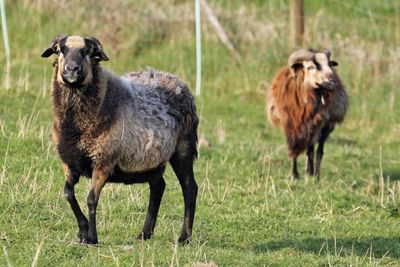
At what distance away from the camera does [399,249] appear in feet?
38.4

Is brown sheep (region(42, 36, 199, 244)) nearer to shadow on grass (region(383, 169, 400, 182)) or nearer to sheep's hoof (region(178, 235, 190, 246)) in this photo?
sheep's hoof (region(178, 235, 190, 246))

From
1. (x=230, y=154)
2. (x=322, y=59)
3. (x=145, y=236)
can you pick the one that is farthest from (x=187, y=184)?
(x=322, y=59)

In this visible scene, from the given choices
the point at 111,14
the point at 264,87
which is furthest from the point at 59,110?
the point at 111,14

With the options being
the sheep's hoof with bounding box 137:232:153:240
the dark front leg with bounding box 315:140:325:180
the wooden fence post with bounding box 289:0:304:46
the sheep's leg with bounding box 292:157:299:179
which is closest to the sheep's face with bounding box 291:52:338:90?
the dark front leg with bounding box 315:140:325:180

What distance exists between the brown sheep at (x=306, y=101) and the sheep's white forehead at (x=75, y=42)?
7752 millimetres

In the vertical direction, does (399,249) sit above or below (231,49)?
below

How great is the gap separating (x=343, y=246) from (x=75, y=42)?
3902 mm

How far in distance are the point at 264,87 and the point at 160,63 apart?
102 inches

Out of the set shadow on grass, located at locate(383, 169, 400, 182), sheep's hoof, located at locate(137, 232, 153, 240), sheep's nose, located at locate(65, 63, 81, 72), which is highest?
sheep's nose, located at locate(65, 63, 81, 72)

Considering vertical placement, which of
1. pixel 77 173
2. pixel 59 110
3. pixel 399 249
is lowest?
pixel 399 249

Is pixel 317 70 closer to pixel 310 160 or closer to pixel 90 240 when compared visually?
pixel 310 160

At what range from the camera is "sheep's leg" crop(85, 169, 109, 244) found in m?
9.99

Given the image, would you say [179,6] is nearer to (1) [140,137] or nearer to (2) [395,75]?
(2) [395,75]

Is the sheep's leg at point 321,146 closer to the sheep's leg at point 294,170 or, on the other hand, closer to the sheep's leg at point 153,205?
the sheep's leg at point 294,170
